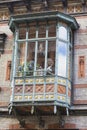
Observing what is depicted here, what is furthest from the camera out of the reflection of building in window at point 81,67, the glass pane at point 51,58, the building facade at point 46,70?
the reflection of building in window at point 81,67

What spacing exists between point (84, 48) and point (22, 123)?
152 inches

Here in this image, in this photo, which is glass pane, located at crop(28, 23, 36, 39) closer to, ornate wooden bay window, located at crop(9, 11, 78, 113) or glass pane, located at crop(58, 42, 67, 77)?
ornate wooden bay window, located at crop(9, 11, 78, 113)

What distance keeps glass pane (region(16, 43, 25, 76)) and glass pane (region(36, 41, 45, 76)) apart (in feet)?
2.10

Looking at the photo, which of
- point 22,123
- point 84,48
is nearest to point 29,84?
point 22,123

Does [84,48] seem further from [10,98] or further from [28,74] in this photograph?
[10,98]

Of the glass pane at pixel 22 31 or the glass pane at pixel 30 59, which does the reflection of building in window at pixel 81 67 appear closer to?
the glass pane at pixel 30 59

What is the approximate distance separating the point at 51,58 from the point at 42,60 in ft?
1.17

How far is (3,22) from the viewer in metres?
16.9

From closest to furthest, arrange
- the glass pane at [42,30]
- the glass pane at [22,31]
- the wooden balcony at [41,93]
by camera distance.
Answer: the wooden balcony at [41,93] < the glass pane at [42,30] < the glass pane at [22,31]

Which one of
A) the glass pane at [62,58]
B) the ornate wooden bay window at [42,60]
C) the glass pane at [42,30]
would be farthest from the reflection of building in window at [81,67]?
the glass pane at [42,30]

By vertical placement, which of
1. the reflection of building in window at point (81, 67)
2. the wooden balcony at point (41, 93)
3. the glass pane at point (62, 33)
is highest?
the glass pane at point (62, 33)

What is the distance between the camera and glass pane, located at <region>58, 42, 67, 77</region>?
1474cm

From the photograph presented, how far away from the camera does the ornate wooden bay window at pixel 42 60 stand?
14.3 metres

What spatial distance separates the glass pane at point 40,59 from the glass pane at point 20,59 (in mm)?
639
